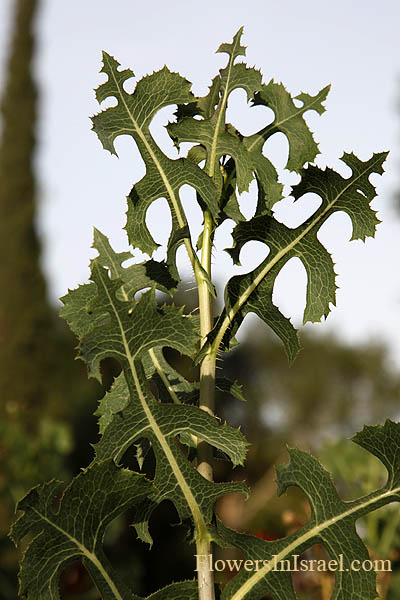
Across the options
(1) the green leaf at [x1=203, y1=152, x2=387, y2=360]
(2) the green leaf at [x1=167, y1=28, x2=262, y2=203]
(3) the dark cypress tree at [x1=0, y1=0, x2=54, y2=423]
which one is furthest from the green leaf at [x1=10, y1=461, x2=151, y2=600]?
(3) the dark cypress tree at [x1=0, y1=0, x2=54, y2=423]

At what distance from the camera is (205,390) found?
3.40 feet

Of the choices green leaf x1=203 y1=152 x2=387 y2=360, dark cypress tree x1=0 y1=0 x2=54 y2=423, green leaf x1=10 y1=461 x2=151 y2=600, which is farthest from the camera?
dark cypress tree x1=0 y1=0 x2=54 y2=423

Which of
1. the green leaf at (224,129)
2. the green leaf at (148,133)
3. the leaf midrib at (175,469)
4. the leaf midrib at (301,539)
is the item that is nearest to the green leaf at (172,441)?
the leaf midrib at (175,469)

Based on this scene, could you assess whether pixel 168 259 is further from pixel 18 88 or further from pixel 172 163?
pixel 18 88

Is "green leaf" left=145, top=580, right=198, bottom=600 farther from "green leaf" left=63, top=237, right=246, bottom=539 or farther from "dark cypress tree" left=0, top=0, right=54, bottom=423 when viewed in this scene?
"dark cypress tree" left=0, top=0, right=54, bottom=423

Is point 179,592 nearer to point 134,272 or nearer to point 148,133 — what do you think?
point 134,272

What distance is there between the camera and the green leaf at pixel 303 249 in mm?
1037

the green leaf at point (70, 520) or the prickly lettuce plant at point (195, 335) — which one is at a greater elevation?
the prickly lettuce plant at point (195, 335)

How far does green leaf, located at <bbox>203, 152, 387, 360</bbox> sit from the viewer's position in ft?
3.40

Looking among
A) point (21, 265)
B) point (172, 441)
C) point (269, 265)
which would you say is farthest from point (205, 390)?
point (21, 265)

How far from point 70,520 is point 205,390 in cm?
26

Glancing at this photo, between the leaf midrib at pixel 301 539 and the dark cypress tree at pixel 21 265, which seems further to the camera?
the dark cypress tree at pixel 21 265

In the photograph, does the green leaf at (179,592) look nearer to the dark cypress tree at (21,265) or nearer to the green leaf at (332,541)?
the green leaf at (332,541)

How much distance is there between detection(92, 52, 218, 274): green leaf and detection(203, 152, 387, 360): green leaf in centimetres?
9
